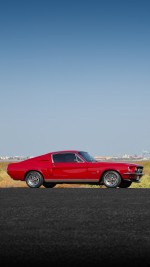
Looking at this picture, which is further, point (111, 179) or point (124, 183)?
point (124, 183)

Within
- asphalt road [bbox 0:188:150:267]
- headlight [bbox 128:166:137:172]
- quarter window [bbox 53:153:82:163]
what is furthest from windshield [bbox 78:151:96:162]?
asphalt road [bbox 0:188:150:267]

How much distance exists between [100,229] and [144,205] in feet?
14.6

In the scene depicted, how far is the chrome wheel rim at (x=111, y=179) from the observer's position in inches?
750

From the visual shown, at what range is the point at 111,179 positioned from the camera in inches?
753

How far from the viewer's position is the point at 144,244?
7.04 m

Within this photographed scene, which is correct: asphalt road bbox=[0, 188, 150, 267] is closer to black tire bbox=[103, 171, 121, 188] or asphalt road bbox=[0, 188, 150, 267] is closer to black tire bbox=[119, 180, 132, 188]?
black tire bbox=[103, 171, 121, 188]

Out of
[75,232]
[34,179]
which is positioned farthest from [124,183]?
[75,232]

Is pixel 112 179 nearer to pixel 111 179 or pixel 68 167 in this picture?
pixel 111 179

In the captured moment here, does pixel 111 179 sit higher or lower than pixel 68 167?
lower

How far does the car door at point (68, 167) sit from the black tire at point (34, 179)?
23.0 inches

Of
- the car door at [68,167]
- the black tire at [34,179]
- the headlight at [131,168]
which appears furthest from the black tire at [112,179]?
the black tire at [34,179]

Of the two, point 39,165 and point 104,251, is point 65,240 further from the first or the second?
point 39,165

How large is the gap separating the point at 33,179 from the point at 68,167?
154cm

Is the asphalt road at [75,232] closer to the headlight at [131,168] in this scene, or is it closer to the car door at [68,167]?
the headlight at [131,168]
